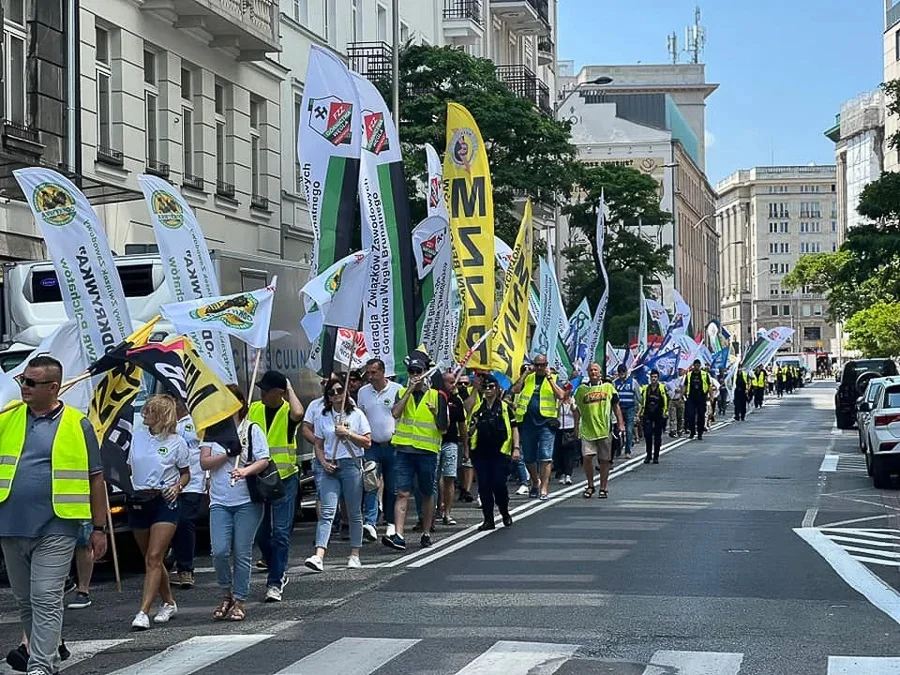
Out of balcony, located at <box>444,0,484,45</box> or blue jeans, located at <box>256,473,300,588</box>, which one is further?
balcony, located at <box>444,0,484,45</box>

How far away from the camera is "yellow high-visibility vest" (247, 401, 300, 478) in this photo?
12.0 m

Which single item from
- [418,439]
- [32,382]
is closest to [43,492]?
[32,382]

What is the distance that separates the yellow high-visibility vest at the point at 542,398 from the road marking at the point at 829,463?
25.8ft

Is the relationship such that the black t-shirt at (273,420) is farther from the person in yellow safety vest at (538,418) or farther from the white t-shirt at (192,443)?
the person in yellow safety vest at (538,418)

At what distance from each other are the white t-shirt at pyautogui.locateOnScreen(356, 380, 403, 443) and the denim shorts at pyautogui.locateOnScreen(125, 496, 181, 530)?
4.68 meters

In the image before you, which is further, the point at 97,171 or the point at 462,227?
the point at 97,171

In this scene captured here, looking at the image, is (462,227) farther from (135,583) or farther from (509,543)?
(135,583)

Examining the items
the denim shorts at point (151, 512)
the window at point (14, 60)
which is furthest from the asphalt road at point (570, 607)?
the window at point (14, 60)

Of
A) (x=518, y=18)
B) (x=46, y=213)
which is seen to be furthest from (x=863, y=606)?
(x=518, y=18)

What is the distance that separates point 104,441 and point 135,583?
245 cm

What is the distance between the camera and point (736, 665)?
9078mm

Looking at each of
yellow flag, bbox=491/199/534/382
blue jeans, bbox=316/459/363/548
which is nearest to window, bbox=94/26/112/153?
yellow flag, bbox=491/199/534/382

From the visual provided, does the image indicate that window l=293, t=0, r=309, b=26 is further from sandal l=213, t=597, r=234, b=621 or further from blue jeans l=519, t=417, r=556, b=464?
sandal l=213, t=597, r=234, b=621

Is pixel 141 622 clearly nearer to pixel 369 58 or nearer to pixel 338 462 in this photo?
pixel 338 462
